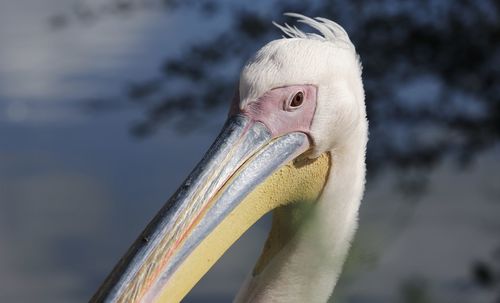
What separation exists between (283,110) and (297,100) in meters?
0.04

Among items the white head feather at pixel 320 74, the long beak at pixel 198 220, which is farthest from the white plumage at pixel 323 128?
the long beak at pixel 198 220

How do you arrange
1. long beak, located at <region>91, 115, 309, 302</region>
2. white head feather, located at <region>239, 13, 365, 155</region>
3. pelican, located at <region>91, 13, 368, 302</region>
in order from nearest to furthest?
long beak, located at <region>91, 115, 309, 302</region> < pelican, located at <region>91, 13, 368, 302</region> < white head feather, located at <region>239, 13, 365, 155</region>

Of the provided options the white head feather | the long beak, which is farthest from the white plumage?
the long beak

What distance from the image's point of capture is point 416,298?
103 cm

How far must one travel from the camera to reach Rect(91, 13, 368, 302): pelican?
7.72ft

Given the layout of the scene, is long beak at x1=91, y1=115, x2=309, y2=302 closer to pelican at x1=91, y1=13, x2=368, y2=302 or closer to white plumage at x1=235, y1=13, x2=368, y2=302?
pelican at x1=91, y1=13, x2=368, y2=302

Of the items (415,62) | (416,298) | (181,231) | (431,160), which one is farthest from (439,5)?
(416,298)

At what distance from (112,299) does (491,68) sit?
3309 millimetres

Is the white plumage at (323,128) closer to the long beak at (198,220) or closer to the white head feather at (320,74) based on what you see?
the white head feather at (320,74)

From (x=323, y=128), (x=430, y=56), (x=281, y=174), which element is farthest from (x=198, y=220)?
(x=430, y=56)

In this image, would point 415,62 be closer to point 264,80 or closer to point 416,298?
point 264,80

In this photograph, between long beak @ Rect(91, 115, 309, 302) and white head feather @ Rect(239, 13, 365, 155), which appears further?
white head feather @ Rect(239, 13, 365, 155)

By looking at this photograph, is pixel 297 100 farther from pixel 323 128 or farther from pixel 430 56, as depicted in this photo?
pixel 430 56

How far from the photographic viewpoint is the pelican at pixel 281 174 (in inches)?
92.7
